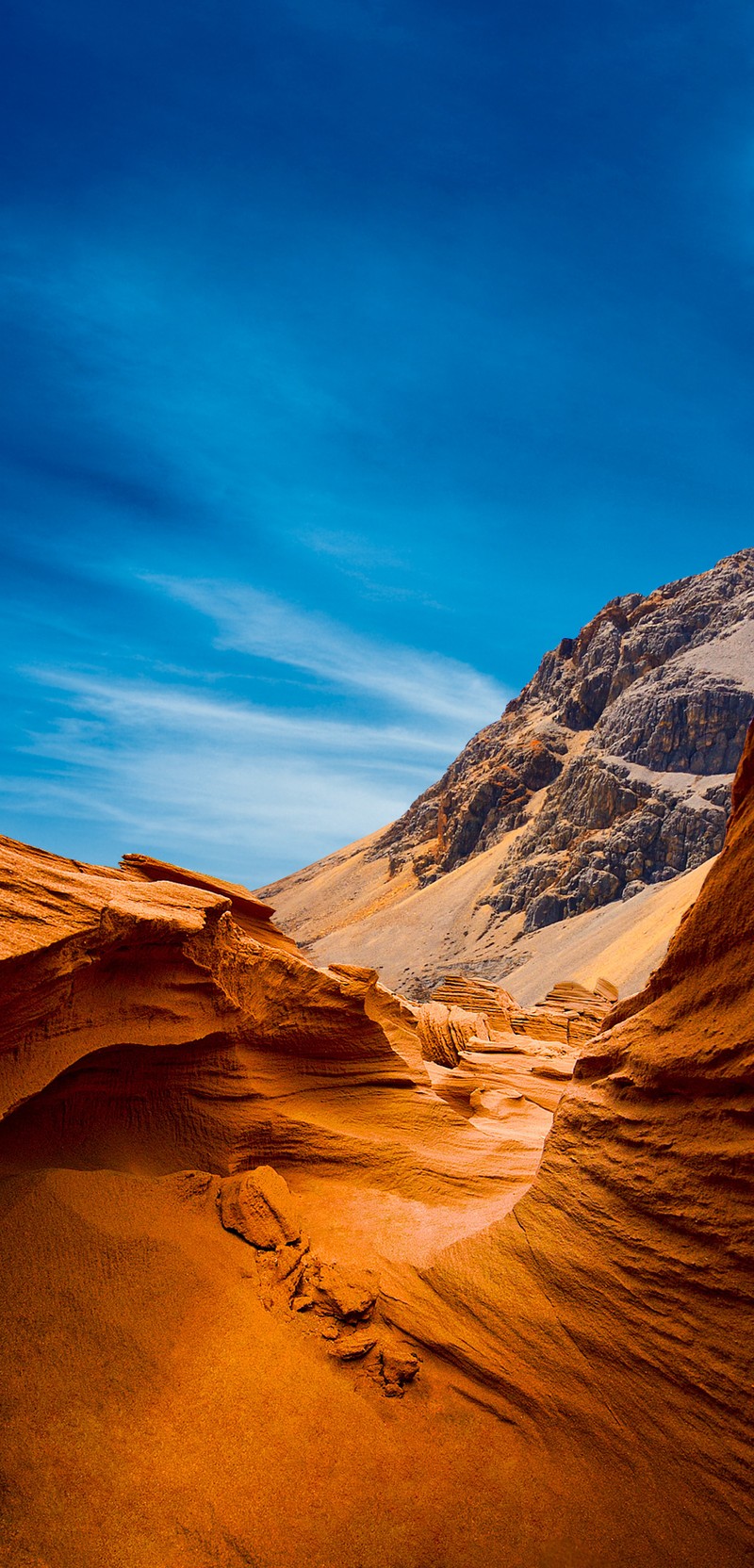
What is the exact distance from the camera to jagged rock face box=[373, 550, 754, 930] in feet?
227

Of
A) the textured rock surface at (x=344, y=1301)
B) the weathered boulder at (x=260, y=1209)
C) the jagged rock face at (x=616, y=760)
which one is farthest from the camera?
the jagged rock face at (x=616, y=760)

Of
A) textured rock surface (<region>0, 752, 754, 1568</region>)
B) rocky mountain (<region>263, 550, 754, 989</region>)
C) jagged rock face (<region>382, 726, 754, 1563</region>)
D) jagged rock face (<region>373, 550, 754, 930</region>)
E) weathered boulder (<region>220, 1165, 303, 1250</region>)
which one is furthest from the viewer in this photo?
rocky mountain (<region>263, 550, 754, 989</region>)

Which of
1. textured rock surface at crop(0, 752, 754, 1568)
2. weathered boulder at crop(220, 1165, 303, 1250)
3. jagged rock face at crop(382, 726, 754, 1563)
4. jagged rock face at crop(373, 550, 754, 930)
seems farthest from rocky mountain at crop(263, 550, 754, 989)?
jagged rock face at crop(382, 726, 754, 1563)

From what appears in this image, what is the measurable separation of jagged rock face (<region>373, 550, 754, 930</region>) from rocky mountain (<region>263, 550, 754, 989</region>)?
190 millimetres

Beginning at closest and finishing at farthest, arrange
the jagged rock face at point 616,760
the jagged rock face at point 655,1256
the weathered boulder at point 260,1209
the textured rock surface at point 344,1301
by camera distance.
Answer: the textured rock surface at point 344,1301, the jagged rock face at point 655,1256, the weathered boulder at point 260,1209, the jagged rock face at point 616,760

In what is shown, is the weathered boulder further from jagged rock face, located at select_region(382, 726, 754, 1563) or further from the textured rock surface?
jagged rock face, located at select_region(382, 726, 754, 1563)

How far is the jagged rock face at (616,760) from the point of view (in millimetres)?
69125

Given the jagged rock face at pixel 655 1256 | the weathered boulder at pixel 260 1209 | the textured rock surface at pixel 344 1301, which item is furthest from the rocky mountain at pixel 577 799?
the jagged rock face at pixel 655 1256

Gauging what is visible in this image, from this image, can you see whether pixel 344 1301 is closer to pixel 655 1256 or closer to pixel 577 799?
pixel 655 1256

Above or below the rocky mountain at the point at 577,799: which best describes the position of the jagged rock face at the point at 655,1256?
below

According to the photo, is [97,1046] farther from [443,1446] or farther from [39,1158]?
[443,1446]

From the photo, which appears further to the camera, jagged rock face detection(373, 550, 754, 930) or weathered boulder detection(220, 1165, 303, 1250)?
jagged rock face detection(373, 550, 754, 930)

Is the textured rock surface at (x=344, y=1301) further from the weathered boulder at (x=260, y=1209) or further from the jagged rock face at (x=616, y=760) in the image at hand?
the jagged rock face at (x=616, y=760)

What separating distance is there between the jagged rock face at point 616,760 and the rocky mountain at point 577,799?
0.19 meters
